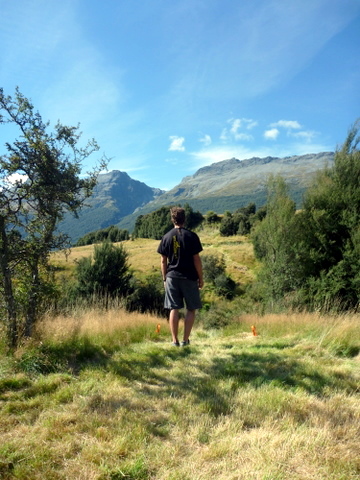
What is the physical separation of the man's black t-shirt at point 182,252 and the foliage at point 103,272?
21.5 metres

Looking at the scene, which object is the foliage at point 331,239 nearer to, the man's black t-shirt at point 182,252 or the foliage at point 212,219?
the man's black t-shirt at point 182,252

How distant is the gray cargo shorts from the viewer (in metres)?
4.54

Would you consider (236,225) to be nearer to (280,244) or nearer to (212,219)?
(212,219)

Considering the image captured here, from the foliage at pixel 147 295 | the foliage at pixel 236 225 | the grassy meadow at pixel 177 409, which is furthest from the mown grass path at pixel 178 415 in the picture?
the foliage at pixel 236 225

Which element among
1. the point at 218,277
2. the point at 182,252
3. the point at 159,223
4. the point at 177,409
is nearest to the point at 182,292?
the point at 182,252

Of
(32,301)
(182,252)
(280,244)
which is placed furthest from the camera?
(280,244)

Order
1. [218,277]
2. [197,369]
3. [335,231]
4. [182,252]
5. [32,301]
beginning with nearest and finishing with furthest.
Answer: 1. [197,369]
2. [32,301]
3. [182,252]
4. [335,231]
5. [218,277]

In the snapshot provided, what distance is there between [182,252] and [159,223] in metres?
72.8

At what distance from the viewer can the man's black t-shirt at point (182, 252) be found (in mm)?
4523

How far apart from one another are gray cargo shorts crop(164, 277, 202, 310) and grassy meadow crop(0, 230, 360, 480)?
26.8 inches

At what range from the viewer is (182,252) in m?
A: 4.53

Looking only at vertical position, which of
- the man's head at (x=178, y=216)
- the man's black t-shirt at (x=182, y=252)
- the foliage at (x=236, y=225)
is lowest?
the man's black t-shirt at (x=182, y=252)

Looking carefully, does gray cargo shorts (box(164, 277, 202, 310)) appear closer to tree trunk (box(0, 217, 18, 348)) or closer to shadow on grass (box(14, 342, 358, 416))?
shadow on grass (box(14, 342, 358, 416))

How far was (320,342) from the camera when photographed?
4.53 m
